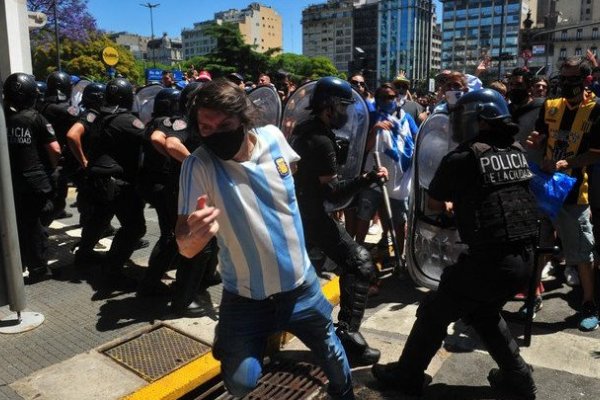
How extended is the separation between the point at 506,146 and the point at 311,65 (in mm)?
76328

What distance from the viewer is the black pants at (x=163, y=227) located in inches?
176

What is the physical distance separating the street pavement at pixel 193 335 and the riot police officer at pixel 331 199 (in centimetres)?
32

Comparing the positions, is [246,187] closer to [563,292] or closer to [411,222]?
[411,222]

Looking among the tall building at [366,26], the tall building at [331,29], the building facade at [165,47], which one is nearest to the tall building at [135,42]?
the building facade at [165,47]

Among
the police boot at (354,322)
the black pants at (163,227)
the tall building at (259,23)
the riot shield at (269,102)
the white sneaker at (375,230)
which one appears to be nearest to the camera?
the police boot at (354,322)

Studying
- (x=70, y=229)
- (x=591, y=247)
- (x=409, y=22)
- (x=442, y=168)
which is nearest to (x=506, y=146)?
(x=442, y=168)

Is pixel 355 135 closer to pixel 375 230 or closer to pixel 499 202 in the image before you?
pixel 499 202

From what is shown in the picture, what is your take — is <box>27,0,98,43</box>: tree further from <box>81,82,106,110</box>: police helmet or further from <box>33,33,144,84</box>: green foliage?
<box>81,82,106,110</box>: police helmet

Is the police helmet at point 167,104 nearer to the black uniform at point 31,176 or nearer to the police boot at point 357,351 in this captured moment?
the black uniform at point 31,176

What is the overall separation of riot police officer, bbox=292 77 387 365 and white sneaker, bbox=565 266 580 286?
8.16 ft

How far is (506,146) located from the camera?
2.90 meters

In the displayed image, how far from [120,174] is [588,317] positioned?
4.18 m

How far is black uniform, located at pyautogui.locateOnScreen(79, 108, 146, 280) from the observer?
4820 millimetres

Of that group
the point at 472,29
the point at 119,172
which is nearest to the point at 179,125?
the point at 119,172
